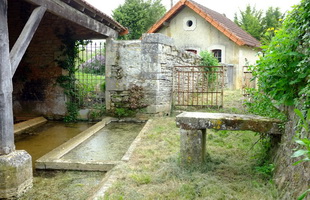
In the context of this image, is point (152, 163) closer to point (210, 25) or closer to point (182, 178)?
point (182, 178)

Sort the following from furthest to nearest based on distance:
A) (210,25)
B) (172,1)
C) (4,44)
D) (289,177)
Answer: (172,1), (210,25), (4,44), (289,177)

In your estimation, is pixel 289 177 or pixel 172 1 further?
pixel 172 1

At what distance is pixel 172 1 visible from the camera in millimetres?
32906

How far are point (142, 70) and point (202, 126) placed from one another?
4.88m

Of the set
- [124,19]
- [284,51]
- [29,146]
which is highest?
[124,19]

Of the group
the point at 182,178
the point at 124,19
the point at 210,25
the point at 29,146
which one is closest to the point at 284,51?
the point at 182,178

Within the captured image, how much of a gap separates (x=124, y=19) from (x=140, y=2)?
250cm

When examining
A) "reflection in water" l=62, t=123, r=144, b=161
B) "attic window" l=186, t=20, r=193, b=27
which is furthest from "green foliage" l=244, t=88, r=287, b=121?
"attic window" l=186, t=20, r=193, b=27

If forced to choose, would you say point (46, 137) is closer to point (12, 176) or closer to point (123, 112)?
point (123, 112)

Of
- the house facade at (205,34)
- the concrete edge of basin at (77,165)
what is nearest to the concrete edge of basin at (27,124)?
the concrete edge of basin at (77,165)

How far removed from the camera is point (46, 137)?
21.4ft

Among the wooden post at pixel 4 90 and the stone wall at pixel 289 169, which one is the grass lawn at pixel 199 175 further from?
the wooden post at pixel 4 90

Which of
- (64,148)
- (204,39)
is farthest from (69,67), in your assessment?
(204,39)

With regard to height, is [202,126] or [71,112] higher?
[202,126]
